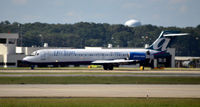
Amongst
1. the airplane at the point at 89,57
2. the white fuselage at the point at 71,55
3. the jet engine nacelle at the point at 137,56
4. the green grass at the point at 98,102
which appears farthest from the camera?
the jet engine nacelle at the point at 137,56

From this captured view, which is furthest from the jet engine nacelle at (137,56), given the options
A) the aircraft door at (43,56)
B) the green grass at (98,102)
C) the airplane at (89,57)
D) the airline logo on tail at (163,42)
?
the green grass at (98,102)

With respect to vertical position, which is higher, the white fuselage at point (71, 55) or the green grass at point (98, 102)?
the white fuselage at point (71, 55)

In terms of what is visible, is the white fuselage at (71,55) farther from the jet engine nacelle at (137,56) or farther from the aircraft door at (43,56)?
the jet engine nacelle at (137,56)

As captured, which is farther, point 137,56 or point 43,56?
point 137,56

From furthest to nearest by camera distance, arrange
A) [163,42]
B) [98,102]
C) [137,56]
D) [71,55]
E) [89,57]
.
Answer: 1. [163,42]
2. [137,56]
3. [89,57]
4. [71,55]
5. [98,102]

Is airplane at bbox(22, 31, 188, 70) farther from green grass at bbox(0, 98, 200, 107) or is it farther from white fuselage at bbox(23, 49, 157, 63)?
green grass at bbox(0, 98, 200, 107)

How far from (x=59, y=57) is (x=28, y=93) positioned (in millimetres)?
42412

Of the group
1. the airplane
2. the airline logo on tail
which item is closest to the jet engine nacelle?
the airplane

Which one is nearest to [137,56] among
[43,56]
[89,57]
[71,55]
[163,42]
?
[163,42]

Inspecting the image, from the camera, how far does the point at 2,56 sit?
303ft

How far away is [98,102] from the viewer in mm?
26953

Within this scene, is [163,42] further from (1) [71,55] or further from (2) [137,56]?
(1) [71,55]

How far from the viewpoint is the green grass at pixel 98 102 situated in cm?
2538

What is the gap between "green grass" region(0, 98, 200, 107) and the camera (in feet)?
83.3
